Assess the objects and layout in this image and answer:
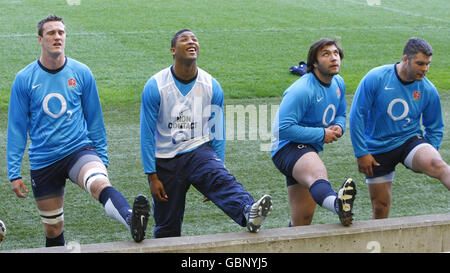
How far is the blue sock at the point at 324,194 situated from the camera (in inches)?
179

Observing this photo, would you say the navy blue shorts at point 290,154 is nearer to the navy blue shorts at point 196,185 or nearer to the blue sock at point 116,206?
the navy blue shorts at point 196,185

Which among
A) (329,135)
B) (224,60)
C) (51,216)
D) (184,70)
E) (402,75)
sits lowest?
(224,60)

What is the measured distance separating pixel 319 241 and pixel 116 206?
1340mm

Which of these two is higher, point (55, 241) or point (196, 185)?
point (196, 185)

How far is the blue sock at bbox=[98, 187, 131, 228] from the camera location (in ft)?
14.2

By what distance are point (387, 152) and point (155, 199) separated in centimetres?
186

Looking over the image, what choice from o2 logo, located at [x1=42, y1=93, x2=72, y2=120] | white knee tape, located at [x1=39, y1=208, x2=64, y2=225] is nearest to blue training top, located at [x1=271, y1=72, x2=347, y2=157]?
o2 logo, located at [x1=42, y1=93, x2=72, y2=120]

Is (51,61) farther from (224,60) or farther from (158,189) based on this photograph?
(224,60)

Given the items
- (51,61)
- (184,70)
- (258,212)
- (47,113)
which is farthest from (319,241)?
(51,61)

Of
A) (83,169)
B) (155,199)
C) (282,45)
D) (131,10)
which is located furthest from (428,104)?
(131,10)

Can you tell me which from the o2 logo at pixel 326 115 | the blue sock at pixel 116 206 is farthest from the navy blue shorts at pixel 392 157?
the blue sock at pixel 116 206

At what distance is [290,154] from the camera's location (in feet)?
16.5
